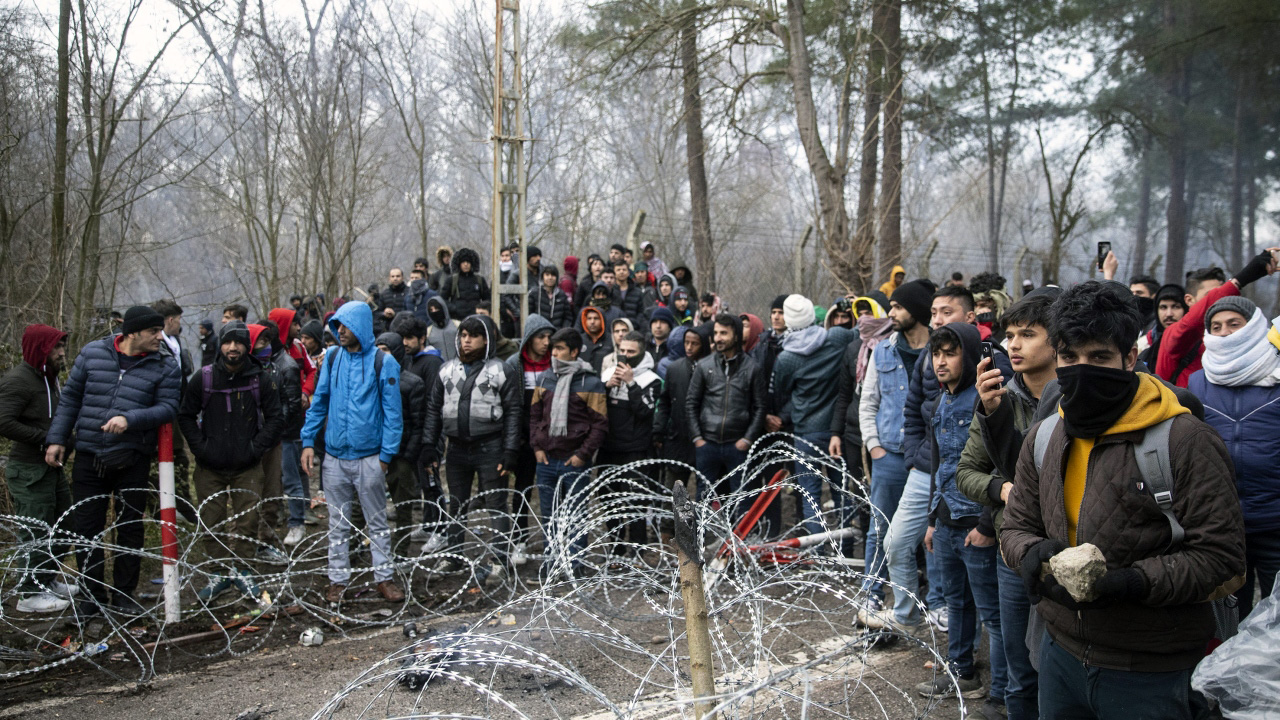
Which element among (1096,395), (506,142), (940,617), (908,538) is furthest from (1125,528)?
(506,142)

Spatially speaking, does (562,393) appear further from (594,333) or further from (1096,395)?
(1096,395)

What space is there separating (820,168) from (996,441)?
25.4ft

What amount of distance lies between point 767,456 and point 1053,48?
12.3 metres

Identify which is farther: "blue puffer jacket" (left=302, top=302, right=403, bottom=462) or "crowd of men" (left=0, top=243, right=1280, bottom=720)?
"blue puffer jacket" (left=302, top=302, right=403, bottom=462)

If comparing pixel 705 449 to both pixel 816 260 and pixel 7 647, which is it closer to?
pixel 7 647

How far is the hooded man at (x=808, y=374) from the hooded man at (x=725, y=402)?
0.23 metres

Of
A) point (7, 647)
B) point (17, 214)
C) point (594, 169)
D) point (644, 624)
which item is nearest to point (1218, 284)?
point (644, 624)

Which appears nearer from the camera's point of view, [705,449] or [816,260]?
[705,449]

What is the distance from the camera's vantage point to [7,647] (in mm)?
4680

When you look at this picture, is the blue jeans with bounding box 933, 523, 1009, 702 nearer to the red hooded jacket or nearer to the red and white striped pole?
the red and white striped pole

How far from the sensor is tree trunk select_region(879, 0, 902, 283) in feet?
36.4

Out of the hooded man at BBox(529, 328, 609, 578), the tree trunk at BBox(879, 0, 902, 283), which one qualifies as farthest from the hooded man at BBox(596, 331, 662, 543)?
the tree trunk at BBox(879, 0, 902, 283)

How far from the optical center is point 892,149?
11469 millimetres

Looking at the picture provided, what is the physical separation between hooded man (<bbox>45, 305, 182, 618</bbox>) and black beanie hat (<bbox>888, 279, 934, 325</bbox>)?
4634 millimetres
